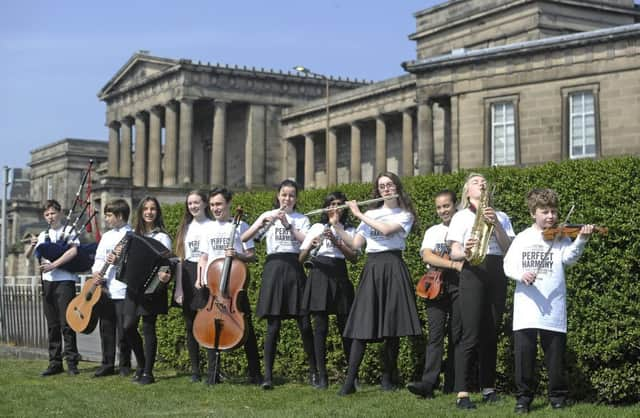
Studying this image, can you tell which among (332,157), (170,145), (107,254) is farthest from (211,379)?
(170,145)

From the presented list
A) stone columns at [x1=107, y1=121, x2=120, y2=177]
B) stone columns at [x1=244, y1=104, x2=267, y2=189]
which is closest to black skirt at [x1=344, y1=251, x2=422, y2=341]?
stone columns at [x1=244, y1=104, x2=267, y2=189]

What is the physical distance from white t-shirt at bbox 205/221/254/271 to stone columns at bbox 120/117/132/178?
240 ft

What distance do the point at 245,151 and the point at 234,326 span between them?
218 feet

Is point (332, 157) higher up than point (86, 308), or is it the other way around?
point (332, 157)

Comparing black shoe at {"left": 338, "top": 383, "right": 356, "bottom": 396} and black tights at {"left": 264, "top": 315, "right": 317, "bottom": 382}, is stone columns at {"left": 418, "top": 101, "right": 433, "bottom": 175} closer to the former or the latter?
black tights at {"left": 264, "top": 315, "right": 317, "bottom": 382}

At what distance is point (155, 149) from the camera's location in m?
78.3

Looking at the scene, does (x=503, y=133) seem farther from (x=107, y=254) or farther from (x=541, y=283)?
(x=541, y=283)

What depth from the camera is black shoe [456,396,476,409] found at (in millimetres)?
8992

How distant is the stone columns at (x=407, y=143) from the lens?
58.9 m

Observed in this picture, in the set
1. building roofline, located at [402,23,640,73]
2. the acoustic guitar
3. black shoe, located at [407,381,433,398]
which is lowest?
black shoe, located at [407,381,433,398]

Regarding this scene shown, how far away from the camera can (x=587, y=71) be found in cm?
3566

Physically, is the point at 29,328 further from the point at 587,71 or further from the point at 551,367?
the point at 587,71

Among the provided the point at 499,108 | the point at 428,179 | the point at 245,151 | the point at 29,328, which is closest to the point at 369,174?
the point at 245,151

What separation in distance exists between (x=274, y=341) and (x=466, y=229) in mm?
2891
